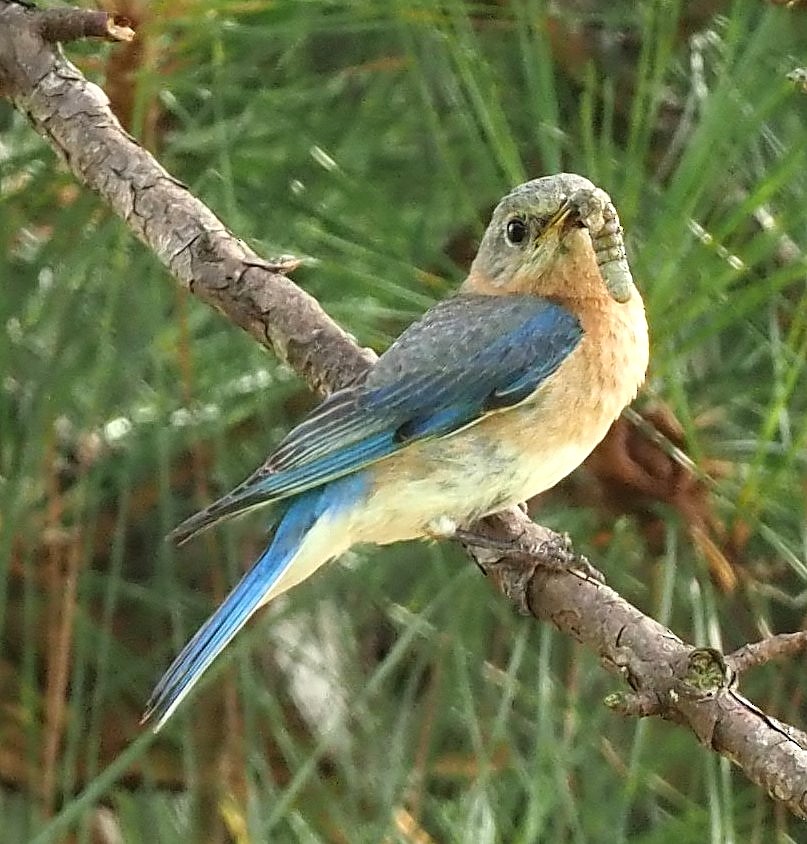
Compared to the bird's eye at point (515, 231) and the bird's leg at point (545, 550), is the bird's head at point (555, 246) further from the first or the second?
the bird's leg at point (545, 550)

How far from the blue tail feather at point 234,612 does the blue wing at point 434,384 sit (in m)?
0.04

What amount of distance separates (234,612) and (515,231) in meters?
0.44

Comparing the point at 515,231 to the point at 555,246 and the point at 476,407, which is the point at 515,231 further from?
the point at 476,407

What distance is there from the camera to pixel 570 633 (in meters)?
1.05

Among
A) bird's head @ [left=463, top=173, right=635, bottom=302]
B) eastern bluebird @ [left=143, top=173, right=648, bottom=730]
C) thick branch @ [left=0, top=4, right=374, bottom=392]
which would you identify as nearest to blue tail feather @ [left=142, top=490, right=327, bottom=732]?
eastern bluebird @ [left=143, top=173, right=648, bottom=730]

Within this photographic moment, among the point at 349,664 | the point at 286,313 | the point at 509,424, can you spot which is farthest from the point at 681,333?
the point at 349,664

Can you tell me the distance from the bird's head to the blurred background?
0.08 feet

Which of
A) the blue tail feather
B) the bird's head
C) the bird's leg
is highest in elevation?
the bird's head

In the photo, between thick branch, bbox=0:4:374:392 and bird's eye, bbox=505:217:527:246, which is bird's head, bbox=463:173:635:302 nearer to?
bird's eye, bbox=505:217:527:246

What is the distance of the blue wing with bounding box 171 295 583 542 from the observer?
129cm

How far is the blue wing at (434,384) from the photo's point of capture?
1.29 metres

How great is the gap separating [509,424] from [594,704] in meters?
0.32

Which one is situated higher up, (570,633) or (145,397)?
(570,633)

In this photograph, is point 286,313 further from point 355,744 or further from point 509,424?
point 355,744
